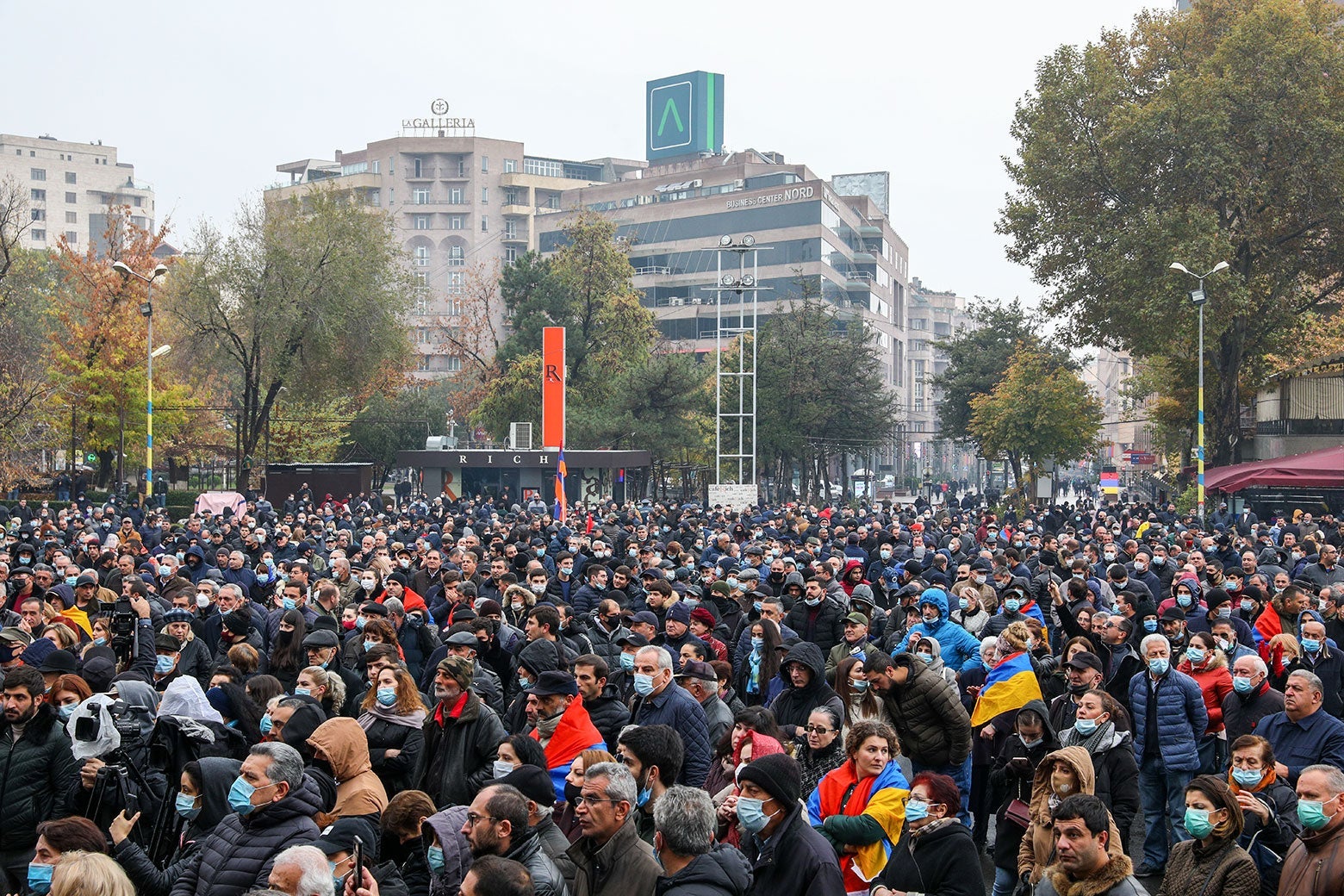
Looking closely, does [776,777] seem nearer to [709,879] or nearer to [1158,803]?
[709,879]

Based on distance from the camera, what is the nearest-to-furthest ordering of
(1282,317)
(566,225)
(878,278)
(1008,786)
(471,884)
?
(471,884) → (1008,786) → (1282,317) → (566,225) → (878,278)

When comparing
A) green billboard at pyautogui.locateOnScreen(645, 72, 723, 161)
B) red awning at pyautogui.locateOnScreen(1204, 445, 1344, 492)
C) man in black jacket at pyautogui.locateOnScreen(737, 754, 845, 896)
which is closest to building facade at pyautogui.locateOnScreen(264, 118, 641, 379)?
green billboard at pyautogui.locateOnScreen(645, 72, 723, 161)

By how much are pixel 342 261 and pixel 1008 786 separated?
132 ft

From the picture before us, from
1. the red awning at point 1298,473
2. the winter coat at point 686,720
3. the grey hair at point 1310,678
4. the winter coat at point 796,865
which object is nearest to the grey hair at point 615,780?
the winter coat at point 796,865

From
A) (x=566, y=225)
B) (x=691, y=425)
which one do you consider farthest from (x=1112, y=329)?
(x=566, y=225)

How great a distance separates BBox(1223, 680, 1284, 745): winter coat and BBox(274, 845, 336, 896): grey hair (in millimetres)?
5675

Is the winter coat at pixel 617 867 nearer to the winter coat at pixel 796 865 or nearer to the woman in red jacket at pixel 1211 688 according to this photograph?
the winter coat at pixel 796 865

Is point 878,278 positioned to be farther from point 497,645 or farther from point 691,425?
point 497,645

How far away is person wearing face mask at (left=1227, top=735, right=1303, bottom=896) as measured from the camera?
613 cm

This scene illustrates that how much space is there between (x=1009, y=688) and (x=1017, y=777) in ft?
4.60

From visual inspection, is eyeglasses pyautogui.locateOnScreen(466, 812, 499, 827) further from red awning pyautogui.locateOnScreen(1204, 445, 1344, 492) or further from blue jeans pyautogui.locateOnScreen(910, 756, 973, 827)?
red awning pyautogui.locateOnScreen(1204, 445, 1344, 492)

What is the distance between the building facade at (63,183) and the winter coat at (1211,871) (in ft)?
428

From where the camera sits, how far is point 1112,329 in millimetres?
41938

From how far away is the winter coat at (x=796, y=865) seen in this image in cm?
513
